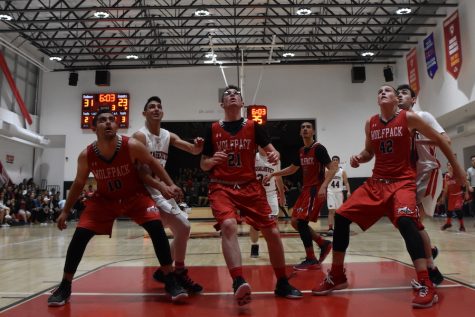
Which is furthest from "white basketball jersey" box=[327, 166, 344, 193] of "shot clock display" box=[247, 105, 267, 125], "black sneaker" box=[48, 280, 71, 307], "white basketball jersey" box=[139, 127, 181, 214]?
"black sneaker" box=[48, 280, 71, 307]

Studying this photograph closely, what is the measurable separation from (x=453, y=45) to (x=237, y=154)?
11.8 metres

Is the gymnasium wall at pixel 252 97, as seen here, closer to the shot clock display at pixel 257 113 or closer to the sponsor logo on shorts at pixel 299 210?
the shot clock display at pixel 257 113

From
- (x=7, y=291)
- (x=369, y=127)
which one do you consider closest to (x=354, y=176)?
(x=369, y=127)

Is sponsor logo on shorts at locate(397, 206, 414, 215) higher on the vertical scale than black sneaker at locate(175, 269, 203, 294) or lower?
higher

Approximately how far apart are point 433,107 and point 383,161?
12.6 metres

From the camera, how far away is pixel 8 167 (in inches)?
701

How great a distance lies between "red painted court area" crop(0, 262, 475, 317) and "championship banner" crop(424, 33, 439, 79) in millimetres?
11780

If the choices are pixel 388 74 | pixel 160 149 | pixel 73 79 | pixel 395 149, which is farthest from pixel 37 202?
pixel 388 74

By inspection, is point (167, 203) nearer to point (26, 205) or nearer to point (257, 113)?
point (257, 113)

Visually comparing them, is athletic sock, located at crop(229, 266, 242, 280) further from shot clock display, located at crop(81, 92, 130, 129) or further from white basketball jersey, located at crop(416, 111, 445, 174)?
shot clock display, located at crop(81, 92, 130, 129)

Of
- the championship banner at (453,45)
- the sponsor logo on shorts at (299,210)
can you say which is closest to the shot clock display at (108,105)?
the championship banner at (453,45)

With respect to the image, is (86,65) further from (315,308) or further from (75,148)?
(315,308)

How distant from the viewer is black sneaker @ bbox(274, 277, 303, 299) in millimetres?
3338

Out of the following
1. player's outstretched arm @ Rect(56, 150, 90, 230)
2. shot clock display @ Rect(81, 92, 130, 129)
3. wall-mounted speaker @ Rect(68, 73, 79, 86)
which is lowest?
player's outstretched arm @ Rect(56, 150, 90, 230)
